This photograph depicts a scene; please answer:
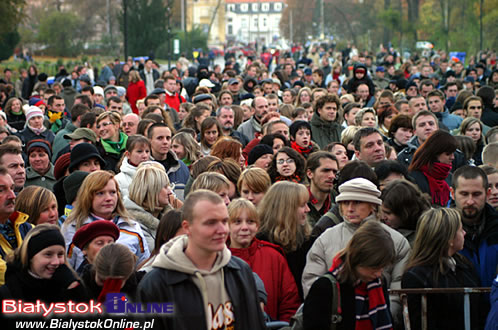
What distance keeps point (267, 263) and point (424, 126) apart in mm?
4708

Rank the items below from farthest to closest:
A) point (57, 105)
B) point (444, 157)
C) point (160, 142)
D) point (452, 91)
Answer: point (452, 91) < point (57, 105) < point (160, 142) < point (444, 157)

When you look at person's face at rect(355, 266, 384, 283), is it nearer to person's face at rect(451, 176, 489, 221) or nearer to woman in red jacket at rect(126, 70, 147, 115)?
person's face at rect(451, 176, 489, 221)

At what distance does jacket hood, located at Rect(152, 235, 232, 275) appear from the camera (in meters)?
4.79

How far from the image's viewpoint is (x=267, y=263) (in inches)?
251

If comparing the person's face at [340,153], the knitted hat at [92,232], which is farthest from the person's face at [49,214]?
the person's face at [340,153]

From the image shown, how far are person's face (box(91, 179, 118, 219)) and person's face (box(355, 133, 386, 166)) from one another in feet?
10.9

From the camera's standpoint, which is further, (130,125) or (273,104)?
(273,104)

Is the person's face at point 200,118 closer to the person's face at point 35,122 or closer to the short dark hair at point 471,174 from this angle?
the person's face at point 35,122

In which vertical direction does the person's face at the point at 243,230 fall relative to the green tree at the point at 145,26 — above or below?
below

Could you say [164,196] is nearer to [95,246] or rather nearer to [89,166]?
→ [89,166]

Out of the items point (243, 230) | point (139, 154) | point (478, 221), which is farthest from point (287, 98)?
point (243, 230)

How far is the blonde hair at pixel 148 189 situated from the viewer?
7809 millimetres

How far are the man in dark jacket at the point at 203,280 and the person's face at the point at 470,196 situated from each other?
2.57m

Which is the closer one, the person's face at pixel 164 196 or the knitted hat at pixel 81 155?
the person's face at pixel 164 196
